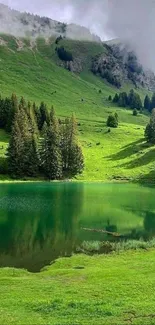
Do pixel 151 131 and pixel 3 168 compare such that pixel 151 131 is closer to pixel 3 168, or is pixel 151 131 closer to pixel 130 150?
pixel 130 150

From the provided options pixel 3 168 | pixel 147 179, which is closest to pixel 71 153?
pixel 3 168

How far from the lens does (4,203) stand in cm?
8300

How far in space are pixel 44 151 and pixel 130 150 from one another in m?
53.3

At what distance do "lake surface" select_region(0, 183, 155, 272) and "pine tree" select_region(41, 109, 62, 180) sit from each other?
63.4 ft

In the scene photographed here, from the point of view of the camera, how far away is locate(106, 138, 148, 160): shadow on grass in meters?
168

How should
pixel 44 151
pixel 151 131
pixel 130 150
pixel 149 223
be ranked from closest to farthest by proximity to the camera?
1. pixel 149 223
2. pixel 44 151
3. pixel 130 150
4. pixel 151 131

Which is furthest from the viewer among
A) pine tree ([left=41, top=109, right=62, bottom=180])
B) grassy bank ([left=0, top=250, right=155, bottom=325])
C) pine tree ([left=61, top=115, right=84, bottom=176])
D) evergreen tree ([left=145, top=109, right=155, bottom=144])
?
evergreen tree ([left=145, top=109, right=155, bottom=144])

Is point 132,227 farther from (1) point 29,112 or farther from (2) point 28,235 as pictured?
(1) point 29,112

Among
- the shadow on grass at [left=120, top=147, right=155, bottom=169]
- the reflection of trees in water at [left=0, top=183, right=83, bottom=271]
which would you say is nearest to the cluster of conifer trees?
the shadow on grass at [left=120, top=147, right=155, bottom=169]

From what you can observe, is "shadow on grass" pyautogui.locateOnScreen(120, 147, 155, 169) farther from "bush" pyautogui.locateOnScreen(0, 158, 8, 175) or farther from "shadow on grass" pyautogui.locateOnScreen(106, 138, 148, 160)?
"bush" pyautogui.locateOnScreen(0, 158, 8, 175)

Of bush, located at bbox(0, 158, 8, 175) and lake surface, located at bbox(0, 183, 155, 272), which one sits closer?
Answer: lake surface, located at bbox(0, 183, 155, 272)

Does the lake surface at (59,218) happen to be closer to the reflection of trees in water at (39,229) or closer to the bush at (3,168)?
the reflection of trees in water at (39,229)

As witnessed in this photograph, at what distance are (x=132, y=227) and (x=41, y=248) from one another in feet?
76.8

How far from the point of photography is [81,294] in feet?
90.8
